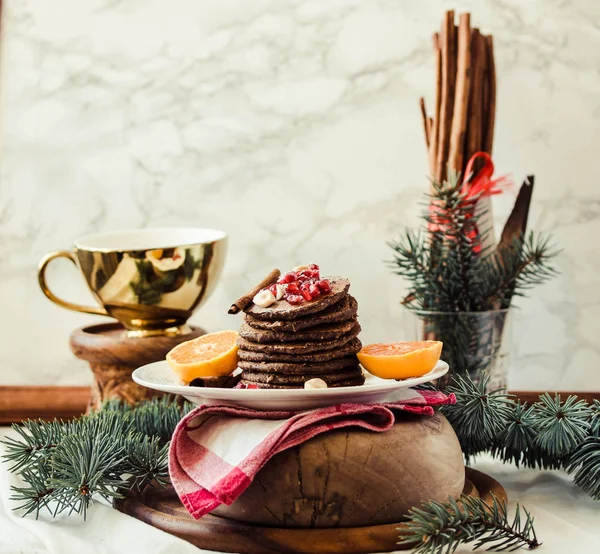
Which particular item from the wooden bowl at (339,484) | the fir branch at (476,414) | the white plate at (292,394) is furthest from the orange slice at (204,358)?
the fir branch at (476,414)

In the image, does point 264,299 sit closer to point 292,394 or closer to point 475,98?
point 292,394

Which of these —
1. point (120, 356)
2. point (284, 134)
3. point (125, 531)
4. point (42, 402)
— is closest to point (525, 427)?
point (125, 531)

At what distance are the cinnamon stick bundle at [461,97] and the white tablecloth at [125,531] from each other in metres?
0.49

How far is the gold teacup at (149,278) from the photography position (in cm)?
113

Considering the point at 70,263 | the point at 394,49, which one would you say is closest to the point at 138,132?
the point at 70,263

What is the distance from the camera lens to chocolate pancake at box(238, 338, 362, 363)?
72 centimetres

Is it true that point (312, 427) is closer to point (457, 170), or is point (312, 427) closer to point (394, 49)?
point (457, 170)

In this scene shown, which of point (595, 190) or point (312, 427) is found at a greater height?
point (595, 190)

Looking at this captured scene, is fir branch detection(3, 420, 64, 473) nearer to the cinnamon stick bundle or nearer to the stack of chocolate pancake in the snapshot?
the stack of chocolate pancake

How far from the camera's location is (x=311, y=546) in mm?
677

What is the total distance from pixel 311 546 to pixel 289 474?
6 cm

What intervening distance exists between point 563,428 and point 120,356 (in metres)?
0.56

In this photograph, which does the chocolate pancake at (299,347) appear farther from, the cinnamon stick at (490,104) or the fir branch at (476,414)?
the cinnamon stick at (490,104)

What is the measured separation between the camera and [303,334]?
72 cm
